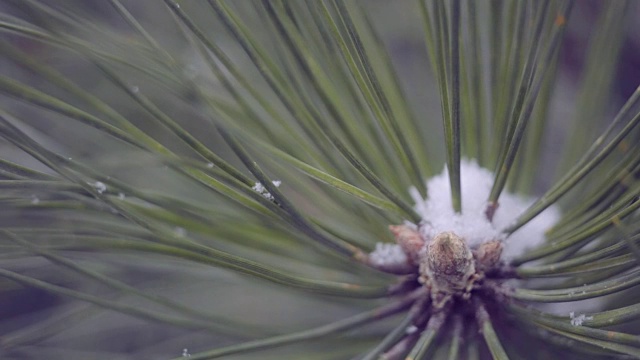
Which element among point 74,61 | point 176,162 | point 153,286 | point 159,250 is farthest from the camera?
point 74,61

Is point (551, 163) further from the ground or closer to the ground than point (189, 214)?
further from the ground

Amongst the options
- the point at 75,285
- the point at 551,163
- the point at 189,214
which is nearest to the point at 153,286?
the point at 75,285

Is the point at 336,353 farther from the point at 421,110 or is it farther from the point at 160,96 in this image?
the point at 421,110

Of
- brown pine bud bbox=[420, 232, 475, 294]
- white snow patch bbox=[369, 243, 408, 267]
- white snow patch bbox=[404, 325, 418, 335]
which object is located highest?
white snow patch bbox=[369, 243, 408, 267]

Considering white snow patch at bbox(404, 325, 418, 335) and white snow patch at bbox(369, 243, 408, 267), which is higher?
white snow patch at bbox(369, 243, 408, 267)
